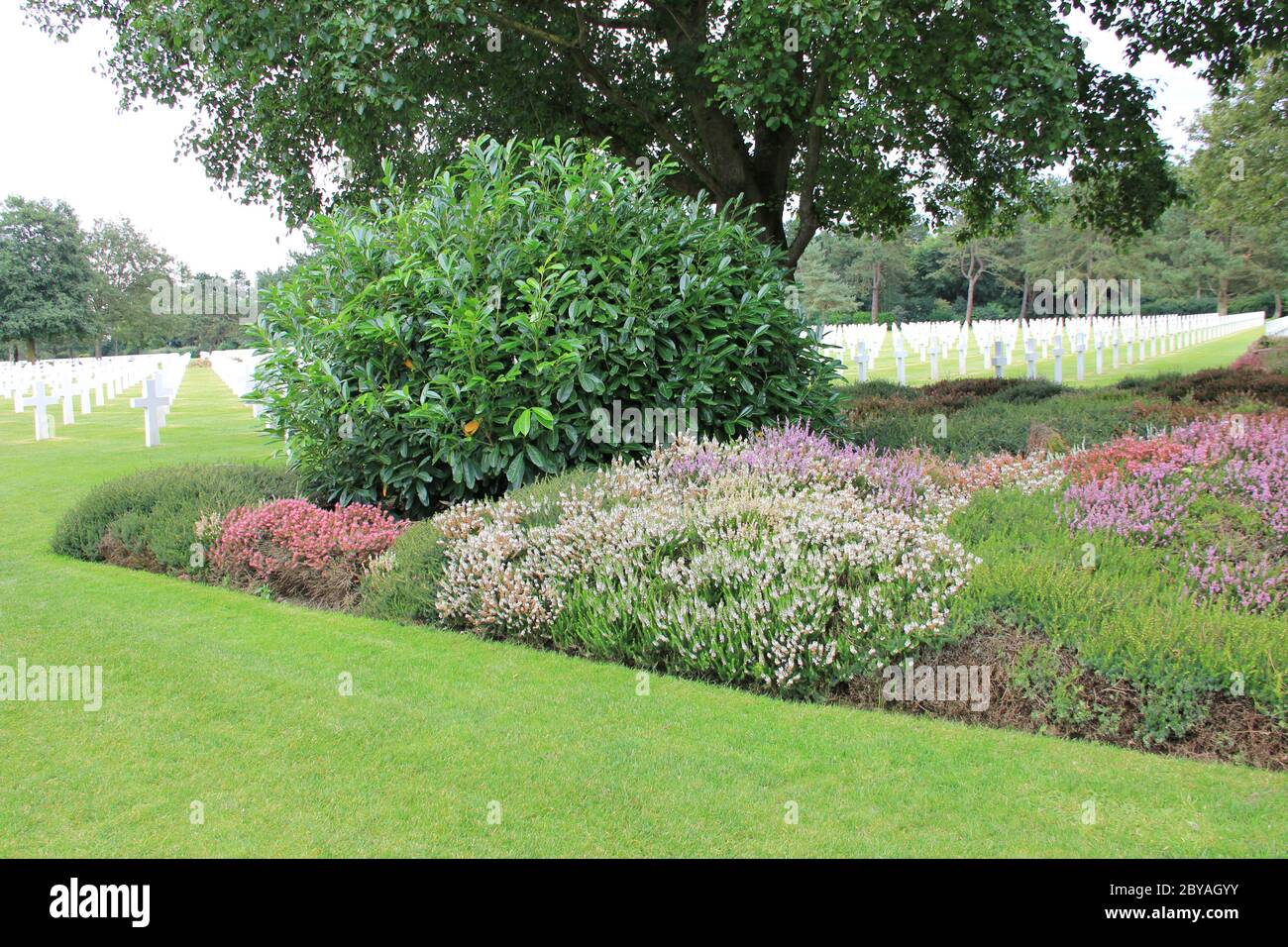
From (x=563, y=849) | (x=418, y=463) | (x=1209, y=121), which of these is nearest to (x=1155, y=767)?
(x=563, y=849)

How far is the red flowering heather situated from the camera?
701 centimetres

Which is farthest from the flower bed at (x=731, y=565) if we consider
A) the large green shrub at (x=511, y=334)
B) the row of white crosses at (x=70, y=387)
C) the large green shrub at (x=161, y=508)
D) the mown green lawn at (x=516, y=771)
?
the row of white crosses at (x=70, y=387)

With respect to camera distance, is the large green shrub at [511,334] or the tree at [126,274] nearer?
the large green shrub at [511,334]

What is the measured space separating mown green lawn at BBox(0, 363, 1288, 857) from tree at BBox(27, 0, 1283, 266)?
286 inches

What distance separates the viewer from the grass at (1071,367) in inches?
968

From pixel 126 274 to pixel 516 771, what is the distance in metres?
75.8

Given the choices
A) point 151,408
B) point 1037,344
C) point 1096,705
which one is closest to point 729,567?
point 1096,705

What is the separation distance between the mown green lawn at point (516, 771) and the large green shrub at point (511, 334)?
7.78ft

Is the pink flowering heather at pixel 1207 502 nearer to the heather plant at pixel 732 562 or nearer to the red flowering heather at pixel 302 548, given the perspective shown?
the heather plant at pixel 732 562

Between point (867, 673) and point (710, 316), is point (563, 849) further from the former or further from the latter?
point (710, 316)

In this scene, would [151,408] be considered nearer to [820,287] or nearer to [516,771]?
[516,771]

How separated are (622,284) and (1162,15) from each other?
10012 millimetres

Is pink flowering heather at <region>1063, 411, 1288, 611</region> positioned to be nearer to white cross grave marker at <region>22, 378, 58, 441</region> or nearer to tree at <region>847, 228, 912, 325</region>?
white cross grave marker at <region>22, 378, 58, 441</region>

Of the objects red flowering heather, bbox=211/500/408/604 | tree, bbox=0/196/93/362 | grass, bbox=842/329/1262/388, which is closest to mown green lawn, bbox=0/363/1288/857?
red flowering heather, bbox=211/500/408/604
